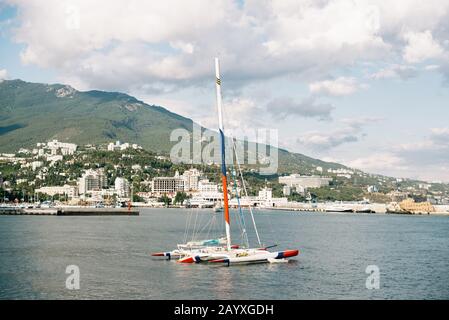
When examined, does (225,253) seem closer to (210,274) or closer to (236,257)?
(236,257)

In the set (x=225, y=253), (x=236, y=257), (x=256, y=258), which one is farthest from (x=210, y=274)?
(x=256, y=258)

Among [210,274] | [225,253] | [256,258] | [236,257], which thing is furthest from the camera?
[225,253]

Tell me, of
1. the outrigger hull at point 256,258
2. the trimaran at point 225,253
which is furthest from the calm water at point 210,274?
the trimaran at point 225,253

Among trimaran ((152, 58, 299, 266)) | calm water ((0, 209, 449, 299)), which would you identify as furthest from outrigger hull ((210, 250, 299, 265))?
calm water ((0, 209, 449, 299))

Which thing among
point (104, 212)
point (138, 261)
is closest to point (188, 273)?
point (138, 261)

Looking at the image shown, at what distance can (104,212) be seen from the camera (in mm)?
139750

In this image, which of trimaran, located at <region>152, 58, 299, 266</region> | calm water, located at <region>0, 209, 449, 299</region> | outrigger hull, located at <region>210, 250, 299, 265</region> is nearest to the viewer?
calm water, located at <region>0, 209, 449, 299</region>

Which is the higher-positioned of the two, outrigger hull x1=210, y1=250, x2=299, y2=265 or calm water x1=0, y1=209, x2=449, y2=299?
outrigger hull x1=210, y1=250, x2=299, y2=265

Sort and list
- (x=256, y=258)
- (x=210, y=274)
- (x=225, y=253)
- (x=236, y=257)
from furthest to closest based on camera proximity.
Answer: (x=225, y=253), (x=256, y=258), (x=236, y=257), (x=210, y=274)

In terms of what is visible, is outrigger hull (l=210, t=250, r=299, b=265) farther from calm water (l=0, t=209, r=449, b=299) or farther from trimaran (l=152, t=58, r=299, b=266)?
calm water (l=0, t=209, r=449, b=299)

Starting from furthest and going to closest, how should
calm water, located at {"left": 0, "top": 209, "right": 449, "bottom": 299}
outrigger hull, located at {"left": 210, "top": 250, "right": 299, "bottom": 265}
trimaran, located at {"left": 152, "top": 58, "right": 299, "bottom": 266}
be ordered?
outrigger hull, located at {"left": 210, "top": 250, "right": 299, "bottom": 265}, trimaran, located at {"left": 152, "top": 58, "right": 299, "bottom": 266}, calm water, located at {"left": 0, "top": 209, "right": 449, "bottom": 299}

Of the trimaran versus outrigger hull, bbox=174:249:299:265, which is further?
outrigger hull, bbox=174:249:299:265
